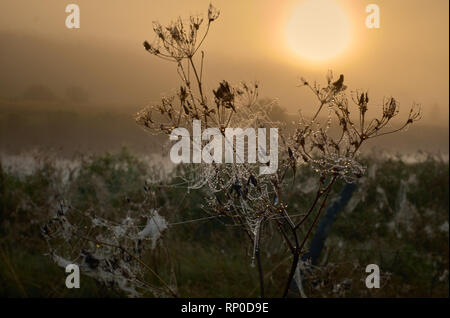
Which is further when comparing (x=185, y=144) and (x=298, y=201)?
(x=298, y=201)

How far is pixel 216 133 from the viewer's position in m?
2.50

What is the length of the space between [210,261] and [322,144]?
4.22 metres

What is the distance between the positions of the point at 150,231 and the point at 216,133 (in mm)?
1778

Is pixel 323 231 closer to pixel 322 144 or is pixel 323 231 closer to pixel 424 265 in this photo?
pixel 424 265

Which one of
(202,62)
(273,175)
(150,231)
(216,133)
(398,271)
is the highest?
(202,62)

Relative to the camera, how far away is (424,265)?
7109mm

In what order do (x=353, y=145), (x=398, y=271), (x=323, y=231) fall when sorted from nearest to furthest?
(x=353, y=145), (x=323, y=231), (x=398, y=271)

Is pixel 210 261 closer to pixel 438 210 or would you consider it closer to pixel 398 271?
pixel 398 271

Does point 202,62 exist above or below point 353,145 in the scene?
above

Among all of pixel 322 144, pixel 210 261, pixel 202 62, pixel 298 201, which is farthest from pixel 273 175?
pixel 298 201
